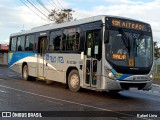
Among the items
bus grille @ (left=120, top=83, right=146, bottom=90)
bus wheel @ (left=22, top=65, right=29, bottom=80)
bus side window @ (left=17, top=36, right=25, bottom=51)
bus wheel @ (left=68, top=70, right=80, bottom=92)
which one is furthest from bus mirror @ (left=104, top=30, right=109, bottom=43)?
bus side window @ (left=17, top=36, right=25, bottom=51)

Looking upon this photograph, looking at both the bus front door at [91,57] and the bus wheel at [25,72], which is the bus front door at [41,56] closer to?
the bus wheel at [25,72]

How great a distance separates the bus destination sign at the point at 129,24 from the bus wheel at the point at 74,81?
2.98 metres

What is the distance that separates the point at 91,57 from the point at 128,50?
61.0 inches

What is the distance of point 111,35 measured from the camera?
44.0ft

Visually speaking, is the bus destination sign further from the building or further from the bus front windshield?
the building

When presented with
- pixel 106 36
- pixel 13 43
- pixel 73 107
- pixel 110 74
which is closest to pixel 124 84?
pixel 110 74

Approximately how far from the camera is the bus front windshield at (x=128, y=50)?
13289 millimetres

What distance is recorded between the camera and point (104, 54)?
13.2 metres

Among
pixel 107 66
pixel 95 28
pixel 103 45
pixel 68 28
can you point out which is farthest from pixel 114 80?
pixel 68 28

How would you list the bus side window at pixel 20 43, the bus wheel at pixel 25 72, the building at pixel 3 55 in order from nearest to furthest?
the bus wheel at pixel 25 72, the bus side window at pixel 20 43, the building at pixel 3 55

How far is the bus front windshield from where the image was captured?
13.3 metres

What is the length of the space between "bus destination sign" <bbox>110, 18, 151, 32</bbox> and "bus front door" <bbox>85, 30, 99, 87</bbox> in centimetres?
80

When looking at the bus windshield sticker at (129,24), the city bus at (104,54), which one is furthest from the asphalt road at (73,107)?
the bus windshield sticker at (129,24)

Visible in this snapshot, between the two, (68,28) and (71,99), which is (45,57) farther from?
(71,99)
